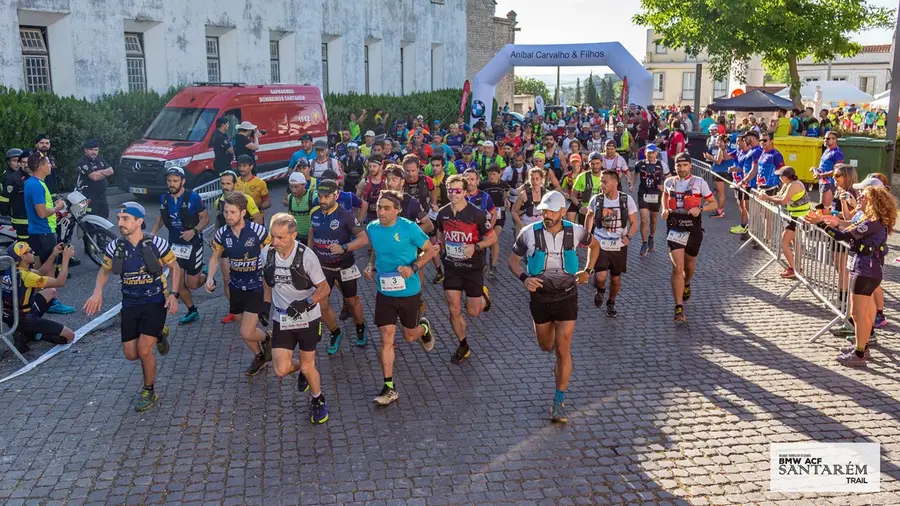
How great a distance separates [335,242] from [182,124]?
12724 millimetres

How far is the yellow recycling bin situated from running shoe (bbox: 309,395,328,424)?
18.0 metres

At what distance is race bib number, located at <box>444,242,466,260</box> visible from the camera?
8414 mm

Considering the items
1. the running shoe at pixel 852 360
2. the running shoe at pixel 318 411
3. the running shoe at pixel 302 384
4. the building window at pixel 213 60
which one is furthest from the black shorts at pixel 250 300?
the building window at pixel 213 60

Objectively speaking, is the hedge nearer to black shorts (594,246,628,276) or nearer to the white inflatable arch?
black shorts (594,246,628,276)

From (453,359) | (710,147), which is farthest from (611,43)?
(453,359)

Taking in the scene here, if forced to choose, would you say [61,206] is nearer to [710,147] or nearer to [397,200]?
[397,200]

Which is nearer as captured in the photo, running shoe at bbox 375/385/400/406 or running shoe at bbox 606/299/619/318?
running shoe at bbox 375/385/400/406

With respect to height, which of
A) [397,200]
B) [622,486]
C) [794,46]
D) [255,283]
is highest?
[794,46]

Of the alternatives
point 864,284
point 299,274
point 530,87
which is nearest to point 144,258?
point 299,274

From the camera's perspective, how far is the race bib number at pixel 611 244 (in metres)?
9.98

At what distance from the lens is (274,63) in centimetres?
3114

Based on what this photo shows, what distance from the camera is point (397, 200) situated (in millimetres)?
7504

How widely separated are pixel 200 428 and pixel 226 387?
95 cm

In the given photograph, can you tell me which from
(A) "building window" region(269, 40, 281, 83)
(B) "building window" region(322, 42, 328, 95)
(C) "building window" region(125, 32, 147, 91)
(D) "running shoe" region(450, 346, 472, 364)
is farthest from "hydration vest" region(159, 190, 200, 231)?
(B) "building window" region(322, 42, 328, 95)
